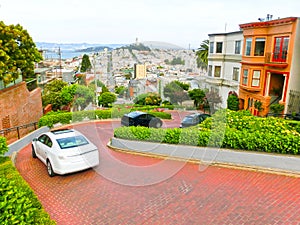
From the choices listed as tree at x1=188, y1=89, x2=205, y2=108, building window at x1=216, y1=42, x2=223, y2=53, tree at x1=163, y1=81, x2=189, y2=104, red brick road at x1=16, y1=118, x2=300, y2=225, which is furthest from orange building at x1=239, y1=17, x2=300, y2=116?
red brick road at x1=16, y1=118, x2=300, y2=225

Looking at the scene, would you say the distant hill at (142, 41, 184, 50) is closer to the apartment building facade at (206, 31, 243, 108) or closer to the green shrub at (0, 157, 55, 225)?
the green shrub at (0, 157, 55, 225)

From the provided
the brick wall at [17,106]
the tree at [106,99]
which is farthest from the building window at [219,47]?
the brick wall at [17,106]

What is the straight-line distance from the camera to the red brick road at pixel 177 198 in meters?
5.28

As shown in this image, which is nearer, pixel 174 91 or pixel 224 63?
pixel 174 91

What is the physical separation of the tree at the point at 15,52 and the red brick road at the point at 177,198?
5.89 metres

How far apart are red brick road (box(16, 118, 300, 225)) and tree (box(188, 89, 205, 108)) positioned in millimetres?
16048

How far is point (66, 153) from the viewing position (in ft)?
23.1

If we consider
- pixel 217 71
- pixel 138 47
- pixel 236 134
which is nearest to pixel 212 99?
pixel 217 71

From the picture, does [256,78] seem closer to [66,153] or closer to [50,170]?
[66,153]

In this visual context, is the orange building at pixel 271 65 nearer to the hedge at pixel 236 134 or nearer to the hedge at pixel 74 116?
the hedge at pixel 236 134

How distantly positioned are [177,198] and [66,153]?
3.47 m

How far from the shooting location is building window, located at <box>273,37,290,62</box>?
1622 centimetres

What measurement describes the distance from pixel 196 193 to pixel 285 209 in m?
2.07

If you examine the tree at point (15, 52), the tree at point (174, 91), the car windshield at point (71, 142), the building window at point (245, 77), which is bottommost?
the car windshield at point (71, 142)
